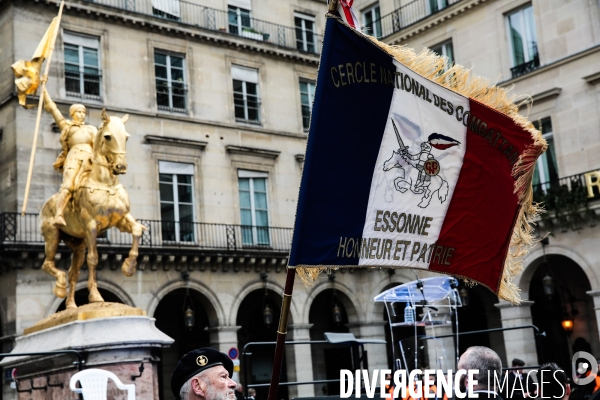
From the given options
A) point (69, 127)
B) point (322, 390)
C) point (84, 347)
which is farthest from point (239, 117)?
point (84, 347)

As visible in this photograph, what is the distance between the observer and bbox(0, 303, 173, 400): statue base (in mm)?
9109

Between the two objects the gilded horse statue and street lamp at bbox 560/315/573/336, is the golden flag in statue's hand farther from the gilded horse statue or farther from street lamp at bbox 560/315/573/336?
street lamp at bbox 560/315/573/336

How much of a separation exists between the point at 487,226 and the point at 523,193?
1.55ft

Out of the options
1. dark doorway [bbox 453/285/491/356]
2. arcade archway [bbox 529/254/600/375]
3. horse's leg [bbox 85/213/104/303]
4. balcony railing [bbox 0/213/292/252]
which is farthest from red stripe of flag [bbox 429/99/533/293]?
dark doorway [bbox 453/285/491/356]

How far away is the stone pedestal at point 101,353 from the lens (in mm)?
9094

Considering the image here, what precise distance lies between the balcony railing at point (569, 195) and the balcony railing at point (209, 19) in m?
11.0

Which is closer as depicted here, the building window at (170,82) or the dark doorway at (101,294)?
the dark doorway at (101,294)

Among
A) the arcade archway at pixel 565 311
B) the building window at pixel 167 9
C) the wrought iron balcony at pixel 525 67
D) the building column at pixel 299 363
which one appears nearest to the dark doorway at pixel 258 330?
the building column at pixel 299 363

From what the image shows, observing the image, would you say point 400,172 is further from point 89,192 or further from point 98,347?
point 89,192

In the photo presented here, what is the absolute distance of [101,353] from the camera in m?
9.18

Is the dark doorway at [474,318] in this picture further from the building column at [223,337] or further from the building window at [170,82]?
the building window at [170,82]

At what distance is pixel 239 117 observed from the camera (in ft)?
94.5

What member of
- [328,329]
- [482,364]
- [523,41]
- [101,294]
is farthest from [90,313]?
[328,329]

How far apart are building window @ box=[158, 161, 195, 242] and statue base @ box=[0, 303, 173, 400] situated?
16131 millimetres
